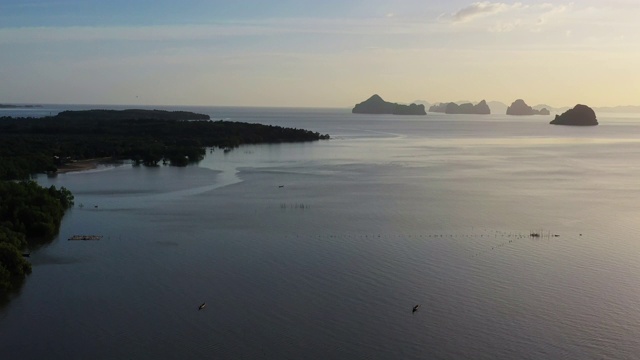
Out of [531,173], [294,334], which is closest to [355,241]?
[294,334]

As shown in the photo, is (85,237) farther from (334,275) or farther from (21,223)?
(334,275)

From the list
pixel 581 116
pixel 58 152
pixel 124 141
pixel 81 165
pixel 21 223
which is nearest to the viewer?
pixel 21 223

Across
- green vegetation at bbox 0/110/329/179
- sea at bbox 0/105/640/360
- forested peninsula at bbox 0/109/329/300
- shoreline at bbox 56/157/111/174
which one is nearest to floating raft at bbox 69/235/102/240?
sea at bbox 0/105/640/360

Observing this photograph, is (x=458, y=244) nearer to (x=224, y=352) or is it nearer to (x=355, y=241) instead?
A: (x=355, y=241)

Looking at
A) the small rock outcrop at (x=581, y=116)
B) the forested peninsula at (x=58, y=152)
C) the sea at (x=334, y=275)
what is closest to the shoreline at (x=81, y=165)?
the forested peninsula at (x=58, y=152)

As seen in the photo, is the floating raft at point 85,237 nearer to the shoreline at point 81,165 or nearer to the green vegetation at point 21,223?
the green vegetation at point 21,223

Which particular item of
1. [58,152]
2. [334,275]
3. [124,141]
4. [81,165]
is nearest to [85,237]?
[334,275]
